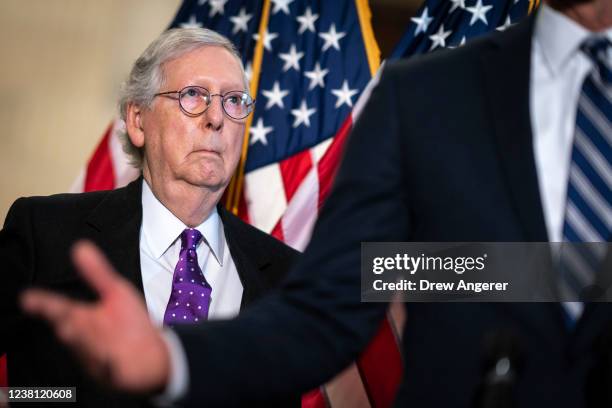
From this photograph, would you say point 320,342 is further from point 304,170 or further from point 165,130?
point 304,170

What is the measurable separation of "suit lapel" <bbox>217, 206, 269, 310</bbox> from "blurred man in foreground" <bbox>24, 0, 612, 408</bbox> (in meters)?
1.26

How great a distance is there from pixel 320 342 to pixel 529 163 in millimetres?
334

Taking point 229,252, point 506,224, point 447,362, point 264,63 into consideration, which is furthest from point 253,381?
point 264,63

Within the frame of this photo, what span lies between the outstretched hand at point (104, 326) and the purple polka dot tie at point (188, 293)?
1.32 m

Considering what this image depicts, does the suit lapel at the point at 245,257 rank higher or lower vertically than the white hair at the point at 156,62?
lower

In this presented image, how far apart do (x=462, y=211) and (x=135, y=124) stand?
1.74m

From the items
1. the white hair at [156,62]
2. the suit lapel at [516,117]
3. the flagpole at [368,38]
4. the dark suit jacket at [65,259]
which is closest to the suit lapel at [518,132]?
the suit lapel at [516,117]

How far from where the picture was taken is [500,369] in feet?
2.89

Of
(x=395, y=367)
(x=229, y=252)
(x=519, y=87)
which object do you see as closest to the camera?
(x=519, y=87)

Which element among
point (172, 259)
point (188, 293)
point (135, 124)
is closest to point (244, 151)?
point (135, 124)

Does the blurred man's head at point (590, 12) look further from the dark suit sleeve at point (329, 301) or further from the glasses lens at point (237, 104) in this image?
the glasses lens at point (237, 104)

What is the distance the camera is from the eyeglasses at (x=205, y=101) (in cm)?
252

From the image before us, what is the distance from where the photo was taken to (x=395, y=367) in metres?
2.69

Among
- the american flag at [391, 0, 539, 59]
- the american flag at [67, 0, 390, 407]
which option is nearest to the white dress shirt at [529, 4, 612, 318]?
the american flag at [391, 0, 539, 59]
